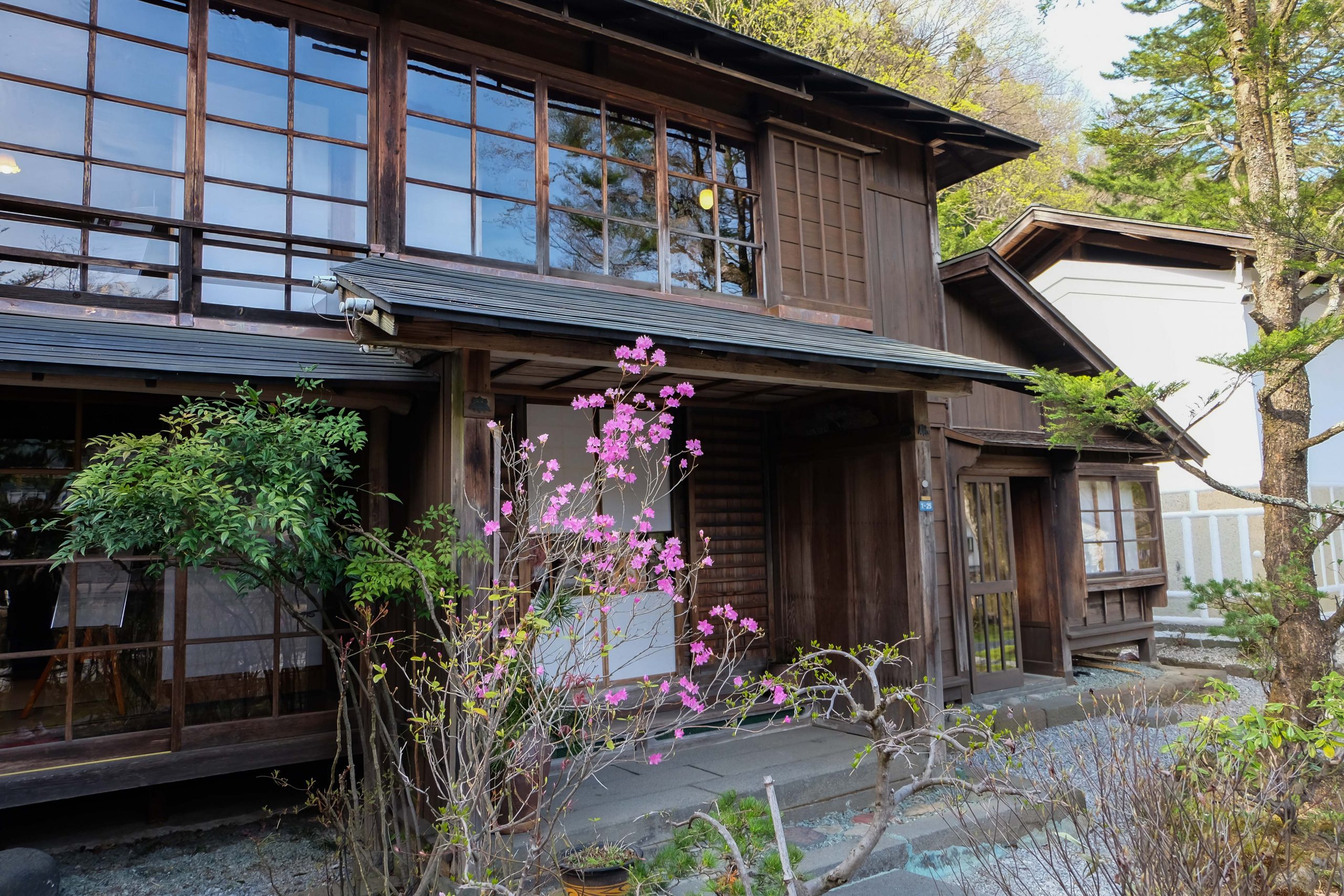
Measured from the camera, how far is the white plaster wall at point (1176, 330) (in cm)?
1286

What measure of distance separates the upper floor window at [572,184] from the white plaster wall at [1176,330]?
29.4ft

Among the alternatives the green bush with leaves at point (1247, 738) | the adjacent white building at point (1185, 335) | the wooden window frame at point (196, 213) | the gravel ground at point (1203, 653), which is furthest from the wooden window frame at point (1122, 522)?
the wooden window frame at point (196, 213)

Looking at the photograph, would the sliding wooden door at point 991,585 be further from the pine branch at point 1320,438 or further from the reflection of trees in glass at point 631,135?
the reflection of trees in glass at point 631,135

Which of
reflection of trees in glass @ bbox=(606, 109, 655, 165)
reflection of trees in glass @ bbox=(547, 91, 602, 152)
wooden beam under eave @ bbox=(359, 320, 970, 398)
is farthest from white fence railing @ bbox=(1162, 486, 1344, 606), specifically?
reflection of trees in glass @ bbox=(547, 91, 602, 152)

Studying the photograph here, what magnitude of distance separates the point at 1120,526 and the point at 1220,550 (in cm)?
443

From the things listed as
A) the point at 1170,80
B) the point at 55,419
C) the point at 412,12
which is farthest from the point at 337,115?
the point at 1170,80

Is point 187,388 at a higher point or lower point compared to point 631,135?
lower

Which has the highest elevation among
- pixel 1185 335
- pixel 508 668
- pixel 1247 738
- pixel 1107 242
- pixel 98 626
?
pixel 1107 242

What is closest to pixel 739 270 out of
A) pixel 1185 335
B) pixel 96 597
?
pixel 96 597

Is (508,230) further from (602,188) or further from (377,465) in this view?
(377,465)

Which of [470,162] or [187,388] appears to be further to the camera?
[470,162]

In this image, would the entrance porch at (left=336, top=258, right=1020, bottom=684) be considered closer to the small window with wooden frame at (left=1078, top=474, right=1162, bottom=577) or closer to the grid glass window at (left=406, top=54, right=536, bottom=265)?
the grid glass window at (left=406, top=54, right=536, bottom=265)

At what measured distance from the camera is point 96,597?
523 cm

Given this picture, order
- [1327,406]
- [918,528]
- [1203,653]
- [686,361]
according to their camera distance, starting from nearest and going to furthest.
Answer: [686,361]
[918,528]
[1203,653]
[1327,406]
